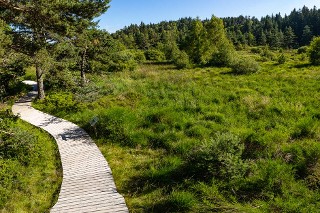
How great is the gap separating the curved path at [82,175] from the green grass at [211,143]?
0.39 m

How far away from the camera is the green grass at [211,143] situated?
838 cm

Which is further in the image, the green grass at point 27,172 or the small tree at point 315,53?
the small tree at point 315,53

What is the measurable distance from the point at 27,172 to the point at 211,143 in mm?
6951

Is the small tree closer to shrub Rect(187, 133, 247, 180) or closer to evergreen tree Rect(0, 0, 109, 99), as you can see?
evergreen tree Rect(0, 0, 109, 99)

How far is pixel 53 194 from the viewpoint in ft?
32.3

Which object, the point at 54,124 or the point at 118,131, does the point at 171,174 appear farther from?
the point at 54,124

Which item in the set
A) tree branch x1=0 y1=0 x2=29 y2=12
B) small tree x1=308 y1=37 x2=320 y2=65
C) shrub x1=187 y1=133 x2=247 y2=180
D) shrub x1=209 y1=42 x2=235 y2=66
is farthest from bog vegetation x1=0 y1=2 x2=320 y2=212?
shrub x1=209 y1=42 x2=235 y2=66

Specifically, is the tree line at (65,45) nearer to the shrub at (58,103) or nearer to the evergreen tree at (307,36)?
the shrub at (58,103)

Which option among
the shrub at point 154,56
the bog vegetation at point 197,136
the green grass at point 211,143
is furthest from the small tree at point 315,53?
the shrub at point 154,56

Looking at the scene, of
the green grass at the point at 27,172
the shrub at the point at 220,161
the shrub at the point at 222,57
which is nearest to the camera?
the shrub at the point at 220,161

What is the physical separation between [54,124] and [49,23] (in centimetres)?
551

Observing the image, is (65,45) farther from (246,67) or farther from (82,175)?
(246,67)

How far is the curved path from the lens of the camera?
886cm

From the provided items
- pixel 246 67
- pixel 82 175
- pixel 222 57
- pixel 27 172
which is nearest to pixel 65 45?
pixel 27 172
